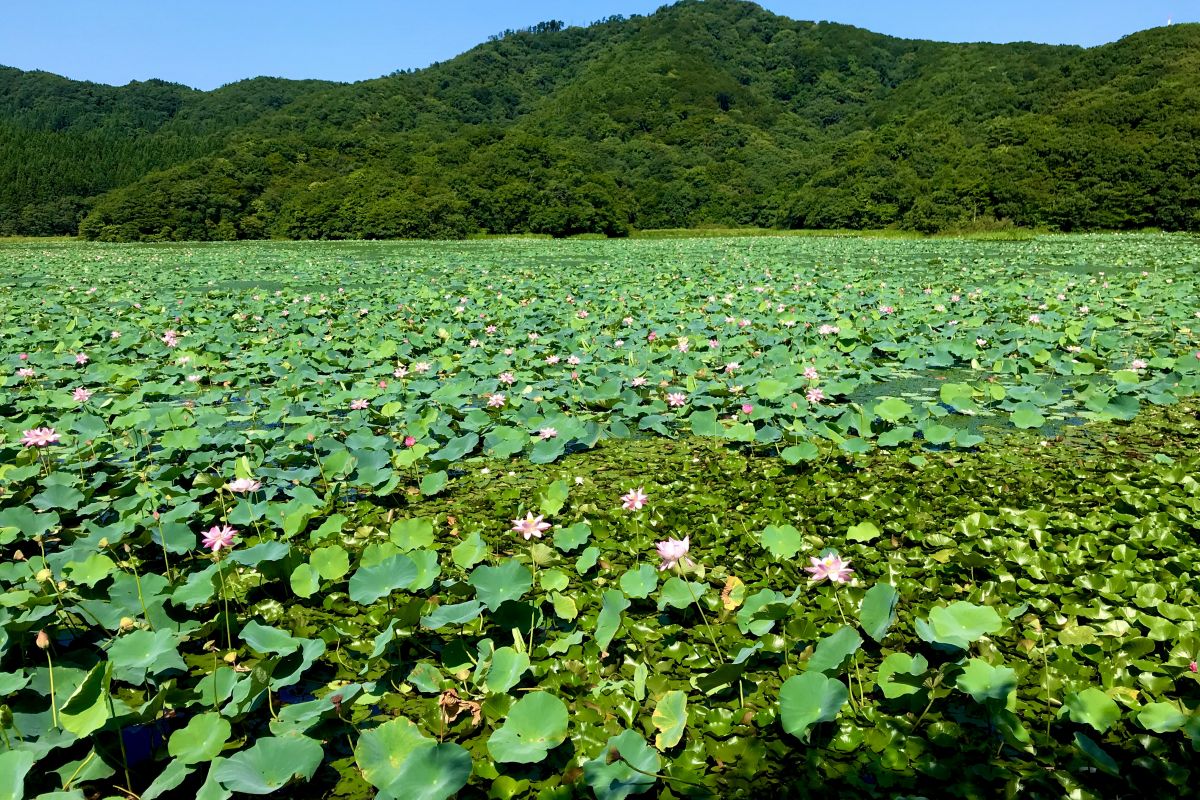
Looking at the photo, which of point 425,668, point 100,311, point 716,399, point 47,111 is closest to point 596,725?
point 425,668

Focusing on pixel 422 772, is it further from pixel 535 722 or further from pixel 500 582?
pixel 500 582

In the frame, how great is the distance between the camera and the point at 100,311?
695cm

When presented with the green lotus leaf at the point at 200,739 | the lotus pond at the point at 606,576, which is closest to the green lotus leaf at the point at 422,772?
the lotus pond at the point at 606,576

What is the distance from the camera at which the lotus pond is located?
1.25m

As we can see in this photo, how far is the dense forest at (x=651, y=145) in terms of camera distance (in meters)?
32.0

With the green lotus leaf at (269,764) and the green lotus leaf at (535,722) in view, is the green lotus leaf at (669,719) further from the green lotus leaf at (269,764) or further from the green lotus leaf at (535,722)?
the green lotus leaf at (269,764)

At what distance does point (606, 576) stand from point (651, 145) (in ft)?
201

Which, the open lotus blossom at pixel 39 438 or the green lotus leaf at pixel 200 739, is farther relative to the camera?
the open lotus blossom at pixel 39 438

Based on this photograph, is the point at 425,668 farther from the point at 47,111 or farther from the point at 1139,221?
the point at 47,111

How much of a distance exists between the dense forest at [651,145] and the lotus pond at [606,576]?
107 ft

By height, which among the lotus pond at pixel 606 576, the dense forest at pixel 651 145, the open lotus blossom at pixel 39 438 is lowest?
the lotus pond at pixel 606 576

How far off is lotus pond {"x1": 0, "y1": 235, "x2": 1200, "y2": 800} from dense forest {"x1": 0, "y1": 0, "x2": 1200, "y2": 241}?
32.7 metres

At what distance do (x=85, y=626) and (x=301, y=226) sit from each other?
41518 mm

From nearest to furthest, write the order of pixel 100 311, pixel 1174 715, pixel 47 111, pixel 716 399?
pixel 1174 715, pixel 716 399, pixel 100 311, pixel 47 111
